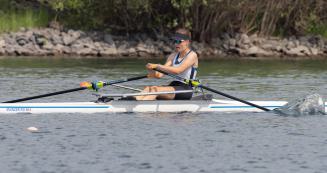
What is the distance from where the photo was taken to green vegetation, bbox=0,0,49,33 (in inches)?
1721

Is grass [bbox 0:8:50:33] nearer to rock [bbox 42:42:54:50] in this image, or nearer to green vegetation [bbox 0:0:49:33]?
green vegetation [bbox 0:0:49:33]

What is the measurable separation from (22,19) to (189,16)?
8.22 meters

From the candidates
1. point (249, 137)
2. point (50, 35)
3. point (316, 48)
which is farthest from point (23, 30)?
point (249, 137)

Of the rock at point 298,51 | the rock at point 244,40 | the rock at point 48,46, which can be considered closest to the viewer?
the rock at point 48,46

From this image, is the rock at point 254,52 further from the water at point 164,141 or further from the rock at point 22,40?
the water at point 164,141

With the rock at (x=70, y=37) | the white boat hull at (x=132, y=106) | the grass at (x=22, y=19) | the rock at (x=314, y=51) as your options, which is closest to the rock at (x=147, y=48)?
the rock at (x=70, y=37)

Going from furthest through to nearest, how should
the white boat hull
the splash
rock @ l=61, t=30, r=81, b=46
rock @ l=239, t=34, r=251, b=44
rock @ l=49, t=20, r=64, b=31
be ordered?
rock @ l=49, t=20, r=64, b=31, rock @ l=239, t=34, r=251, b=44, rock @ l=61, t=30, r=81, b=46, the splash, the white boat hull

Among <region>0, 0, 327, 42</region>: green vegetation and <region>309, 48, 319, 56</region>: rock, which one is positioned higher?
<region>0, 0, 327, 42</region>: green vegetation

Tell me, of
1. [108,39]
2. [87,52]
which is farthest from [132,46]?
[87,52]

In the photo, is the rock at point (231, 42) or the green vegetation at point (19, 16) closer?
the rock at point (231, 42)

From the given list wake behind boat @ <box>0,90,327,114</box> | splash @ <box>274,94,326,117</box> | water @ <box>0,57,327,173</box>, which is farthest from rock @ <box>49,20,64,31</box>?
splash @ <box>274,94,326,117</box>

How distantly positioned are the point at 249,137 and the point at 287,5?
2893cm

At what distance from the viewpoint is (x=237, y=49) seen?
139ft

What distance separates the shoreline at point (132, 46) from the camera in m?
41.5
